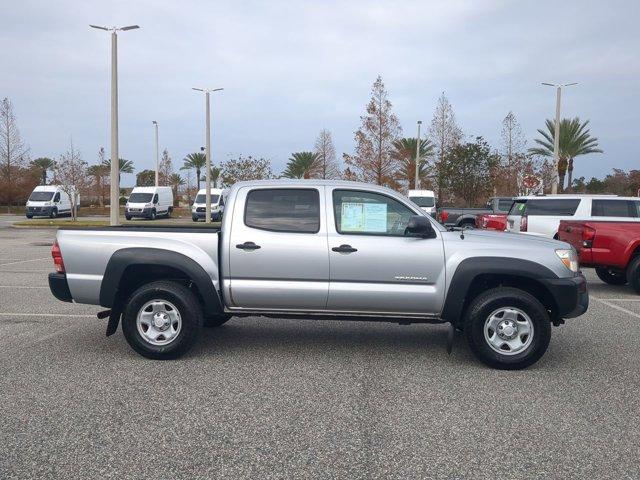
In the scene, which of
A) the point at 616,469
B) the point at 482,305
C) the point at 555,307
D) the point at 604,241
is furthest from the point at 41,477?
the point at 604,241

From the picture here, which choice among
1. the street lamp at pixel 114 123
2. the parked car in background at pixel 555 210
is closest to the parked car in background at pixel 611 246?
the parked car in background at pixel 555 210

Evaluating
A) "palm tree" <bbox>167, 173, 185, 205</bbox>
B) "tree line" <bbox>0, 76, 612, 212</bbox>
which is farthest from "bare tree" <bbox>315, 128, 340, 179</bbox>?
"palm tree" <bbox>167, 173, 185, 205</bbox>

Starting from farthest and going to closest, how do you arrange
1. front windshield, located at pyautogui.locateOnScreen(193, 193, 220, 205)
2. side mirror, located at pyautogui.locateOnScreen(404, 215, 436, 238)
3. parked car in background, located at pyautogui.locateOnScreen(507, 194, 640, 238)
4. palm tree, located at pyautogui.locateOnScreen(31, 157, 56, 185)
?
1. palm tree, located at pyautogui.locateOnScreen(31, 157, 56, 185)
2. front windshield, located at pyautogui.locateOnScreen(193, 193, 220, 205)
3. parked car in background, located at pyautogui.locateOnScreen(507, 194, 640, 238)
4. side mirror, located at pyautogui.locateOnScreen(404, 215, 436, 238)

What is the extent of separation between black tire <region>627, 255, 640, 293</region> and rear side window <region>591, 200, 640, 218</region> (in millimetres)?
2687

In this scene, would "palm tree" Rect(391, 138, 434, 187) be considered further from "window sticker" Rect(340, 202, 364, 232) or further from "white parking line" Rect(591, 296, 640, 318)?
"window sticker" Rect(340, 202, 364, 232)

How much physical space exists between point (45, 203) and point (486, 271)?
39.2m

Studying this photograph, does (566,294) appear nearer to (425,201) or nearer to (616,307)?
(616,307)

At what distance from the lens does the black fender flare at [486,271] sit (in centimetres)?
578

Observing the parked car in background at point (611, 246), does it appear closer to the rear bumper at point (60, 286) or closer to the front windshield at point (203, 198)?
the rear bumper at point (60, 286)

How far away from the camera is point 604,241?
10734mm

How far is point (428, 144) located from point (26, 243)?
105 feet

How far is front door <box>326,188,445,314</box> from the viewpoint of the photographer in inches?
231

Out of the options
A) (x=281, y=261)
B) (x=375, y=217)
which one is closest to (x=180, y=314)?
(x=281, y=261)

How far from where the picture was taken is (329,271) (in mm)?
5914
